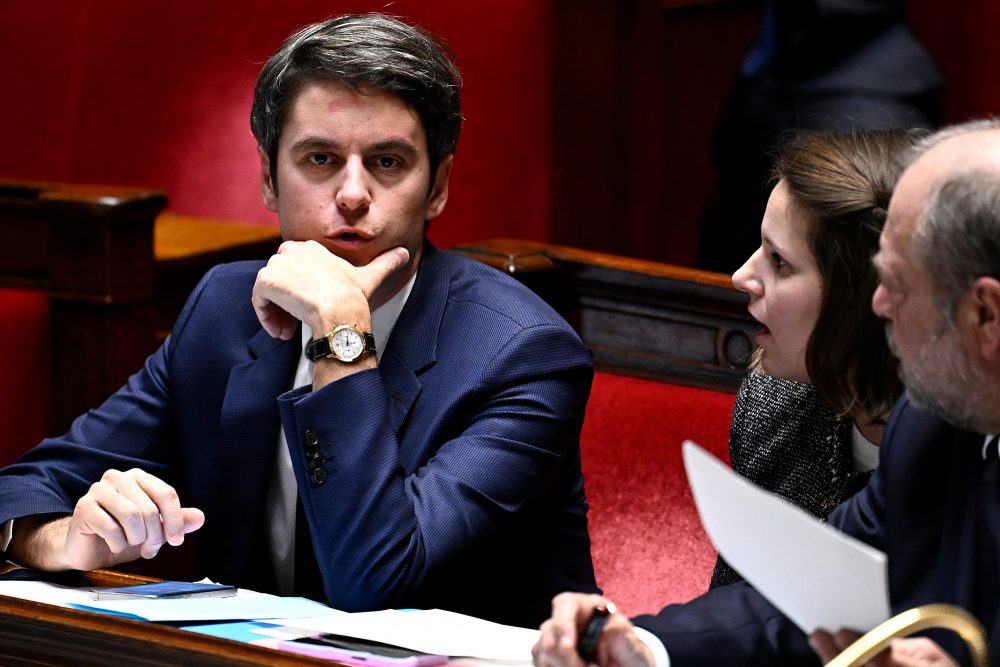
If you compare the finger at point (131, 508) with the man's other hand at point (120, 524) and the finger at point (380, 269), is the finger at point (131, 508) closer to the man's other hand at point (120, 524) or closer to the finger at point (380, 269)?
the man's other hand at point (120, 524)

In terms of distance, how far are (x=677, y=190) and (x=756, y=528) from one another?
81.0 inches

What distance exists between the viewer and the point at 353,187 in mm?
1323

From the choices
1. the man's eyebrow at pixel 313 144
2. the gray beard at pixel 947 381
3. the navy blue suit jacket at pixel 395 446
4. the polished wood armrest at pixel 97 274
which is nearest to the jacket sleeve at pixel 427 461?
the navy blue suit jacket at pixel 395 446

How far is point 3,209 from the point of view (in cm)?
221

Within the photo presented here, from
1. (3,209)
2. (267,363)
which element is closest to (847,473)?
(267,363)

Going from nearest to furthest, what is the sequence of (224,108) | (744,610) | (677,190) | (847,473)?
(744,610) → (847,473) → (224,108) → (677,190)

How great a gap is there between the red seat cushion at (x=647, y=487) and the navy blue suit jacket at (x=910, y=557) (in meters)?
0.46

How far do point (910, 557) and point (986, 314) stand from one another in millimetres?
211

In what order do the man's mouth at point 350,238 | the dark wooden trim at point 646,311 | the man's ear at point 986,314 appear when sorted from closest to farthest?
1. the man's ear at point 986,314
2. the man's mouth at point 350,238
3. the dark wooden trim at point 646,311

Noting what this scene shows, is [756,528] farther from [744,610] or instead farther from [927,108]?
[927,108]

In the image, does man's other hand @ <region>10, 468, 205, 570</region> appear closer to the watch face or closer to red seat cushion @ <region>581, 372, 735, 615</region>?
the watch face

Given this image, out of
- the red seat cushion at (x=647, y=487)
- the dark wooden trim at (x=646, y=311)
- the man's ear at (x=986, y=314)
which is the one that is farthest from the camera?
the dark wooden trim at (x=646, y=311)

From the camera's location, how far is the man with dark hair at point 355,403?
1213 millimetres

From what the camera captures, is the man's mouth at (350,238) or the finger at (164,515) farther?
the man's mouth at (350,238)
